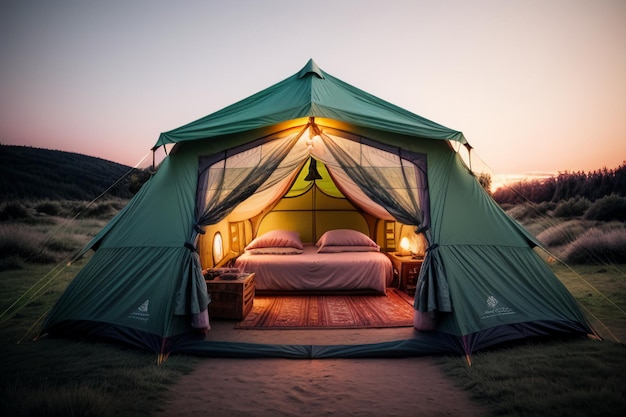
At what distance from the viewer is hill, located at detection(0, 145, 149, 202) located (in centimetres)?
1412

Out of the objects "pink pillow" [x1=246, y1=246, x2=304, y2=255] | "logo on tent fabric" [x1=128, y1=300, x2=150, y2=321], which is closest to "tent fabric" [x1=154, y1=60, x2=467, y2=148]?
"logo on tent fabric" [x1=128, y1=300, x2=150, y2=321]

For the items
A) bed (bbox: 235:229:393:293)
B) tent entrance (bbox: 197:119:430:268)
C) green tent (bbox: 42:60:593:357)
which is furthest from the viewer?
bed (bbox: 235:229:393:293)

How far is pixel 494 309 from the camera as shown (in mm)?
3328

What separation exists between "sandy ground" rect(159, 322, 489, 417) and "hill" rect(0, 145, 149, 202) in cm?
1297

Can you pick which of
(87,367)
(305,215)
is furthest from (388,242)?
(87,367)

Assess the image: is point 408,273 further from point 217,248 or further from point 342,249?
point 217,248

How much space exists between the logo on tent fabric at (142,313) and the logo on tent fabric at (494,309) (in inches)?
140

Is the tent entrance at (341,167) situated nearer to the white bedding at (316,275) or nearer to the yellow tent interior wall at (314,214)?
the white bedding at (316,275)

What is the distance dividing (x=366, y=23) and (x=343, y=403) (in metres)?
6.53

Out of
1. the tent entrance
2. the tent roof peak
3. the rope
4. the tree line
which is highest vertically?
the tent roof peak

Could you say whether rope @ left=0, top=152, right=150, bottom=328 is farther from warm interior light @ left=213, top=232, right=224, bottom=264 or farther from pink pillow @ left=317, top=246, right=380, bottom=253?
pink pillow @ left=317, top=246, right=380, bottom=253

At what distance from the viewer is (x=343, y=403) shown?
2326 millimetres

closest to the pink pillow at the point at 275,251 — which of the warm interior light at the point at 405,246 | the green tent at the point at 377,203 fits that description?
the warm interior light at the point at 405,246

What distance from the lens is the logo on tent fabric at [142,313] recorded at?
3309 millimetres
